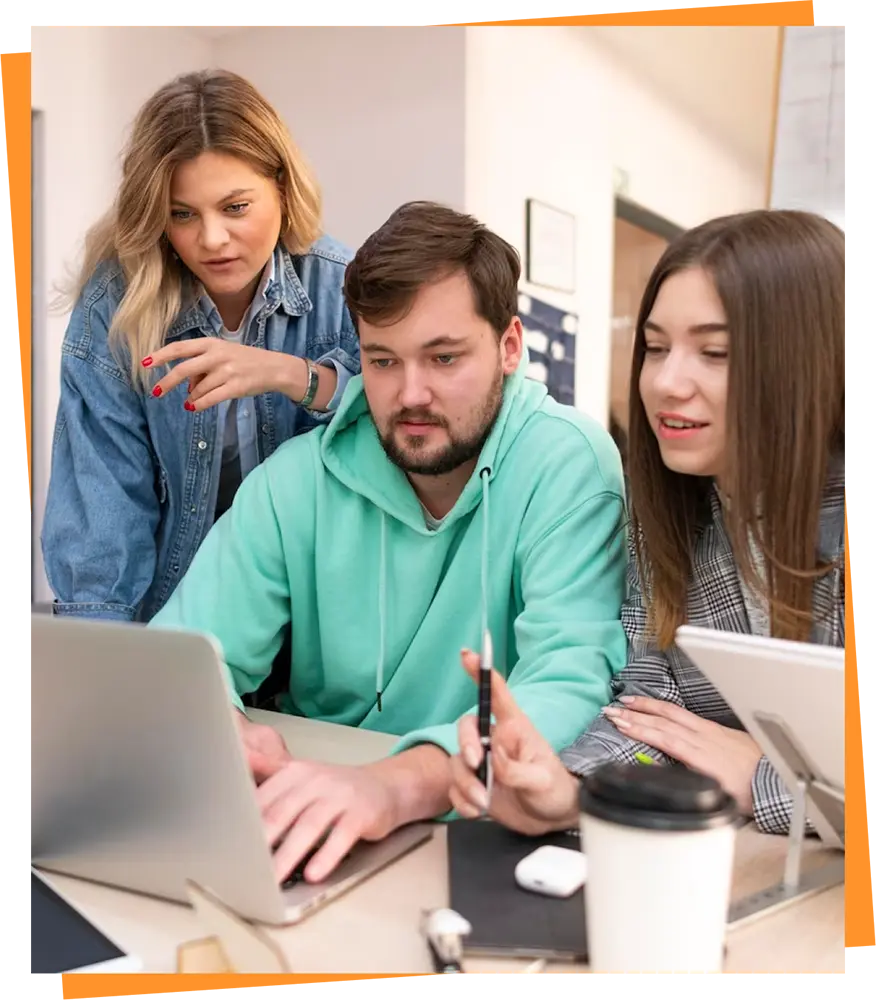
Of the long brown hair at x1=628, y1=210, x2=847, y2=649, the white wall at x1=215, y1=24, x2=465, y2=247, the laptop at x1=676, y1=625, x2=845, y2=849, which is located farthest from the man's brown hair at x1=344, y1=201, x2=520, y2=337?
the white wall at x1=215, y1=24, x2=465, y2=247

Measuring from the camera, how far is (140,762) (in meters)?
0.77

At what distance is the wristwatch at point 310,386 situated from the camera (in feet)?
4.97

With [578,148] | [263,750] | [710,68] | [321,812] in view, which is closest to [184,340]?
[263,750]

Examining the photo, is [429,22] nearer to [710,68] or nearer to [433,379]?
[433,379]

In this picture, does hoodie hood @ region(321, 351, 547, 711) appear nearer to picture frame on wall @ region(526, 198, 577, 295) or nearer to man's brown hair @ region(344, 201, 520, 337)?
man's brown hair @ region(344, 201, 520, 337)

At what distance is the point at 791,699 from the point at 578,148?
3167mm

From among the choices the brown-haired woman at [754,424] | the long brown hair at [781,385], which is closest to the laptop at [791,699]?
the brown-haired woman at [754,424]

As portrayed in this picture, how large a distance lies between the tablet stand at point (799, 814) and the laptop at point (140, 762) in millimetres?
343

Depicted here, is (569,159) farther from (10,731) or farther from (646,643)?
(10,731)

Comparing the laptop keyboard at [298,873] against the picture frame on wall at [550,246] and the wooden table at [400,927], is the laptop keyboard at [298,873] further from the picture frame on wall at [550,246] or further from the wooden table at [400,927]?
the picture frame on wall at [550,246]

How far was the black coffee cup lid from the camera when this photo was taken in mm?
634

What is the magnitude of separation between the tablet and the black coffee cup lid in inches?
14.0

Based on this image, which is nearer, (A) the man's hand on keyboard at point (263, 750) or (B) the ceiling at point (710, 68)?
(A) the man's hand on keyboard at point (263, 750)

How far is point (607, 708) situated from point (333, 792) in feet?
1.06
